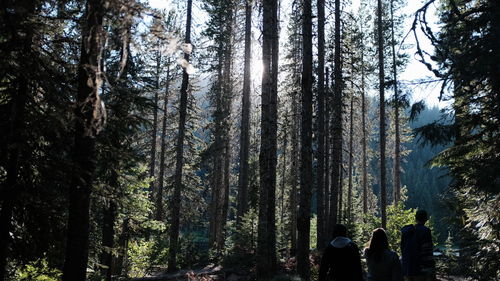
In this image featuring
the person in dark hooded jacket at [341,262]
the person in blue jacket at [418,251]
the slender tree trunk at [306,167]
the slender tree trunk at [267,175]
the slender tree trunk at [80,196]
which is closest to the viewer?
the person in dark hooded jacket at [341,262]

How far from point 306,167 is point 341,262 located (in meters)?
5.34

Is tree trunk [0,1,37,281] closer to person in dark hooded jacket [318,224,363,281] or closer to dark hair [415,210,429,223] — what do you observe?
person in dark hooded jacket [318,224,363,281]

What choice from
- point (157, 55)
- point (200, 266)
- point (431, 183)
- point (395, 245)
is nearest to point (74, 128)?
point (200, 266)

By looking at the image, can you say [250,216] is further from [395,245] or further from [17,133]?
[17,133]

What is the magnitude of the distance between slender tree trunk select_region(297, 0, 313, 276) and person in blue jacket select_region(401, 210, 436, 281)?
3.27 meters

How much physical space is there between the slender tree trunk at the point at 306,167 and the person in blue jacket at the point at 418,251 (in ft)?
10.7

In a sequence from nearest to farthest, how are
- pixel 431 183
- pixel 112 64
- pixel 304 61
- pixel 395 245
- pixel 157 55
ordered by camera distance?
pixel 304 61 → pixel 112 64 → pixel 395 245 → pixel 157 55 → pixel 431 183

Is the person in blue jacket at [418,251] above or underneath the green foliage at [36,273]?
above

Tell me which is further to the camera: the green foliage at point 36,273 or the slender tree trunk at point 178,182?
the slender tree trunk at point 178,182

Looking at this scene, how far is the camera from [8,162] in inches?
250

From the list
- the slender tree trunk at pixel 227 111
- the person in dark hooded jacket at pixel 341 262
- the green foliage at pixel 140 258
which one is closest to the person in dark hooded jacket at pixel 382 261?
the person in dark hooded jacket at pixel 341 262

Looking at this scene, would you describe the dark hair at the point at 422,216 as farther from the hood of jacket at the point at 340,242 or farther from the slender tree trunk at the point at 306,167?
the slender tree trunk at the point at 306,167

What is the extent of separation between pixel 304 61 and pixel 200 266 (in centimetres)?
1315

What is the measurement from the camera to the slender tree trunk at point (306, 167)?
10102 millimetres
